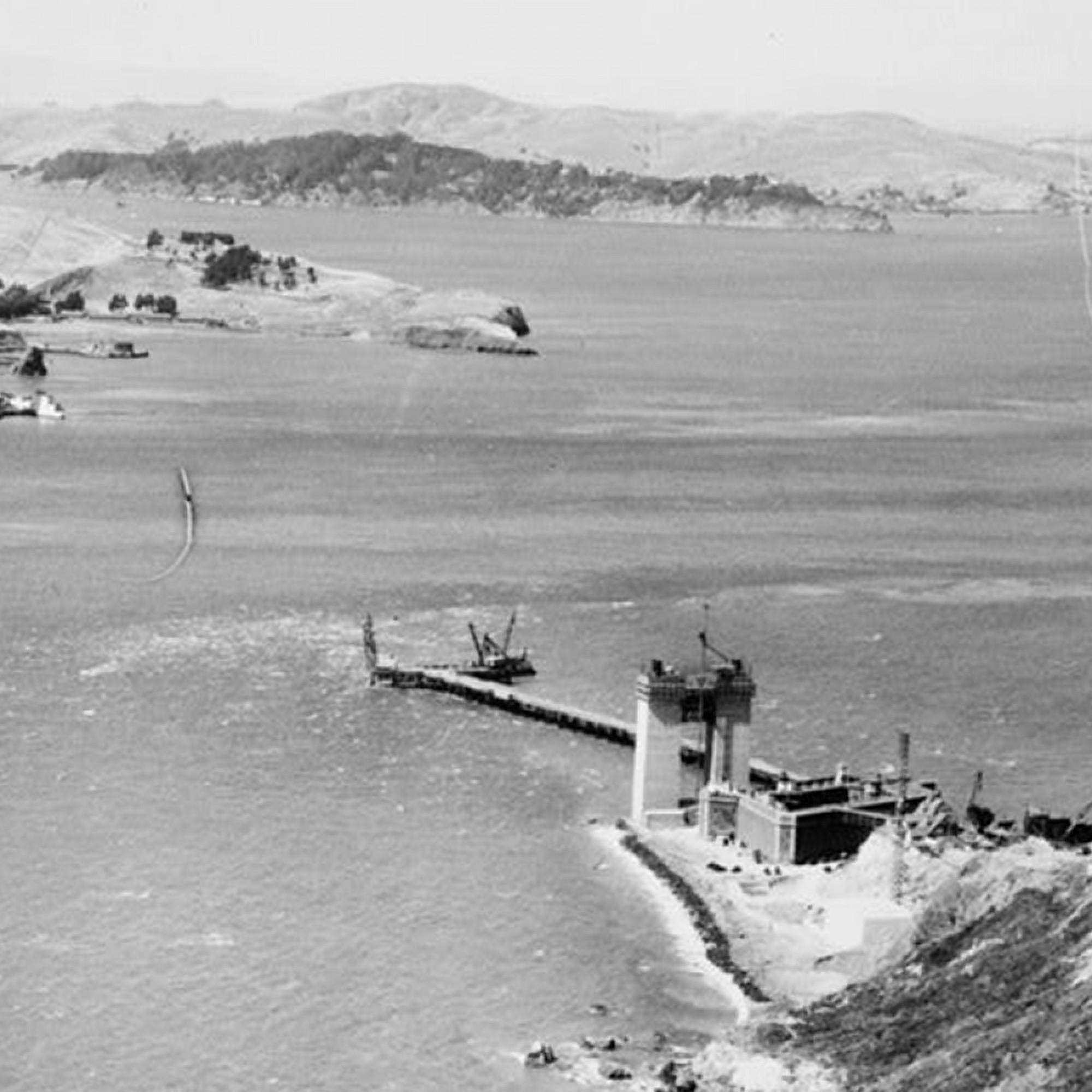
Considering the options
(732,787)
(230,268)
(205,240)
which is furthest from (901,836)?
(205,240)

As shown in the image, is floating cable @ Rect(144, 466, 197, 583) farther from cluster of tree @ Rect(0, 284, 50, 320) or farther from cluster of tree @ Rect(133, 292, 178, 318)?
cluster of tree @ Rect(133, 292, 178, 318)

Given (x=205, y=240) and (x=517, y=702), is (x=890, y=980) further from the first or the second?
(x=205, y=240)

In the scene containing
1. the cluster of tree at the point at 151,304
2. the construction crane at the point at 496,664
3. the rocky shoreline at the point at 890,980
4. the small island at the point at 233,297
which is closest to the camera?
the rocky shoreline at the point at 890,980

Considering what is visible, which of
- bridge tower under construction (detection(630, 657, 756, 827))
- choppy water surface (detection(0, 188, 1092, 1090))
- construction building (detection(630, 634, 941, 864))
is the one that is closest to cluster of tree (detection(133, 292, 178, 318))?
choppy water surface (detection(0, 188, 1092, 1090))

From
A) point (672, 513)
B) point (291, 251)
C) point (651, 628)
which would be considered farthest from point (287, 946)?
point (291, 251)

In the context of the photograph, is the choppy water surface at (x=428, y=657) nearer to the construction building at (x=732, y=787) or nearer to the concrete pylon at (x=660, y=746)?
the concrete pylon at (x=660, y=746)

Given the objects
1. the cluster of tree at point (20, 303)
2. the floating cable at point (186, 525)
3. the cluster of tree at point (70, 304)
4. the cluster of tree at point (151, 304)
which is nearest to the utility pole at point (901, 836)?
the floating cable at point (186, 525)
